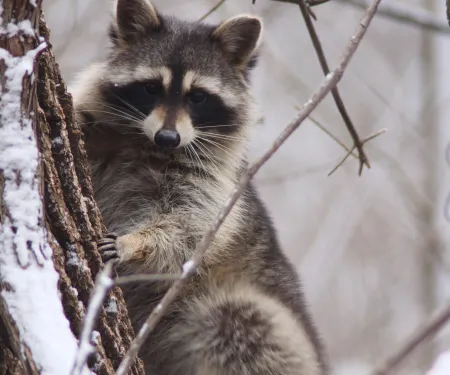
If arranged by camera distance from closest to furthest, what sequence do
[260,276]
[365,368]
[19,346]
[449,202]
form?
[19,346] → [449,202] → [260,276] → [365,368]

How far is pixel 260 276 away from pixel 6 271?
1738 mm

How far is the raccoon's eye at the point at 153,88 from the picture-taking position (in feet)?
11.2

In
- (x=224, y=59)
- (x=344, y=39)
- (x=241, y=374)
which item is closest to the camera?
(x=241, y=374)

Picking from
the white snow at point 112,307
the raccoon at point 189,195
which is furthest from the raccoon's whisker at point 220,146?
the white snow at point 112,307

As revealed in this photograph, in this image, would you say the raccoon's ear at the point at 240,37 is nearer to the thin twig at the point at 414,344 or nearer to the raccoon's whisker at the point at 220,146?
the raccoon's whisker at the point at 220,146

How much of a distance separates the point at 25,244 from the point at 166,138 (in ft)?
4.38

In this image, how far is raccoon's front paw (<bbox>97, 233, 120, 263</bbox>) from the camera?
2700 millimetres

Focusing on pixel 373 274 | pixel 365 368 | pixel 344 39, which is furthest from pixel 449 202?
pixel 344 39

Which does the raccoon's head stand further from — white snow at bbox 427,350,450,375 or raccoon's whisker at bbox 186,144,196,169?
white snow at bbox 427,350,450,375

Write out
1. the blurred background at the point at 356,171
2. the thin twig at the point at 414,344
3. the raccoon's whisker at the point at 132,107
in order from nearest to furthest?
1. the thin twig at the point at 414,344
2. the raccoon's whisker at the point at 132,107
3. the blurred background at the point at 356,171

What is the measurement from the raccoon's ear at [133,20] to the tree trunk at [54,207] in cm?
134

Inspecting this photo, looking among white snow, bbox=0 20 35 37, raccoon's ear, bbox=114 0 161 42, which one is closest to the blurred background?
raccoon's ear, bbox=114 0 161 42

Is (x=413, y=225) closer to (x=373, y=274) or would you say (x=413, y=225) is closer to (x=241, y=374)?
(x=373, y=274)

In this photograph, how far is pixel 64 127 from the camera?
225 cm
